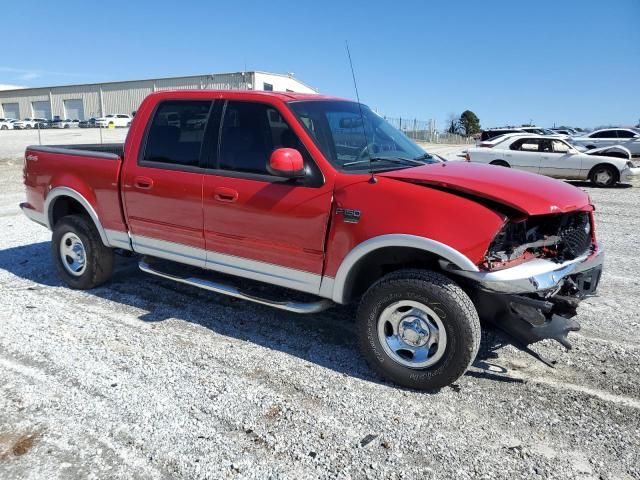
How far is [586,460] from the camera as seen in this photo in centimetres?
284

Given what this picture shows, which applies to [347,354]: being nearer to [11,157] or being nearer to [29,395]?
[29,395]

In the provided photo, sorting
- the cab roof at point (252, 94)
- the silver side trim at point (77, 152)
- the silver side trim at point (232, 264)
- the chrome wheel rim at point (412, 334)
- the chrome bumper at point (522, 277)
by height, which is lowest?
the chrome wheel rim at point (412, 334)

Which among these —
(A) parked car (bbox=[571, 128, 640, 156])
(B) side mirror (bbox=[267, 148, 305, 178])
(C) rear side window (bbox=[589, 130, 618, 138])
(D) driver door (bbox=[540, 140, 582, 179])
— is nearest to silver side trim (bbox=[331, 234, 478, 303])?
(B) side mirror (bbox=[267, 148, 305, 178])

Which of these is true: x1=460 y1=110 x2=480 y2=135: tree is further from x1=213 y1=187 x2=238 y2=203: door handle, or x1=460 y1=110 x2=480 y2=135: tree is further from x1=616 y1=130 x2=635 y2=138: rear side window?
x1=213 y1=187 x2=238 y2=203: door handle

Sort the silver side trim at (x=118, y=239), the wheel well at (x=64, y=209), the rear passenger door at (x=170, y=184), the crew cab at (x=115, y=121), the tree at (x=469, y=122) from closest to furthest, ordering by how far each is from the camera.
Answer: the rear passenger door at (x=170, y=184), the silver side trim at (x=118, y=239), the wheel well at (x=64, y=209), the crew cab at (x=115, y=121), the tree at (x=469, y=122)

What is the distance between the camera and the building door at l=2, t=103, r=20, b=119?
→ 82550mm

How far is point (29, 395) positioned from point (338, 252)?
227cm

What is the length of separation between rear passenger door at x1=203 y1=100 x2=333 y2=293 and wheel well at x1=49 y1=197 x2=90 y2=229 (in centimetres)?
213

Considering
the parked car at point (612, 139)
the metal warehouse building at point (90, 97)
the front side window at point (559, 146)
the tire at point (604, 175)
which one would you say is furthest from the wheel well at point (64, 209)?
the metal warehouse building at point (90, 97)

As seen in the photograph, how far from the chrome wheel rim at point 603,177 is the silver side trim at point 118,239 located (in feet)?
48.5

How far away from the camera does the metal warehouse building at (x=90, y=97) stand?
2267 inches

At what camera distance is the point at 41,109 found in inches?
3147

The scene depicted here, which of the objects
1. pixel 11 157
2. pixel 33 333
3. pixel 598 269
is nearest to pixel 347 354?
pixel 598 269

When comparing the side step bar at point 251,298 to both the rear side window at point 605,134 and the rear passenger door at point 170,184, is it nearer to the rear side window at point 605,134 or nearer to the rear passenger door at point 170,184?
the rear passenger door at point 170,184
